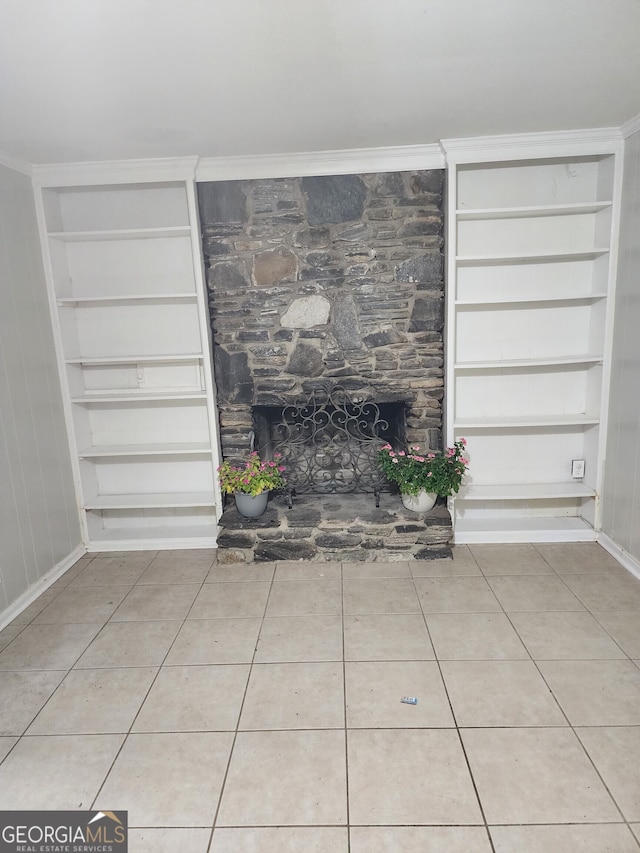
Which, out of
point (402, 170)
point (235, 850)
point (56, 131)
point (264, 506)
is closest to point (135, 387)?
point (264, 506)

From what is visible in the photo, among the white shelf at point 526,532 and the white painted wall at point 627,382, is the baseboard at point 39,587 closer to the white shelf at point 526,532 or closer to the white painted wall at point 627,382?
the white shelf at point 526,532

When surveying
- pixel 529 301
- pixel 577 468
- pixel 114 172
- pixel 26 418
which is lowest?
pixel 577 468

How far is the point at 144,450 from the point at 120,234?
1337 millimetres

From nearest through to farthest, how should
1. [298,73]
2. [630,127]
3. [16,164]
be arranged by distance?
1. [298,73]
2. [630,127]
3. [16,164]

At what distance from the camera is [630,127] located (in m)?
2.70

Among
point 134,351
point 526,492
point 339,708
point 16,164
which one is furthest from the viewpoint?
point 134,351

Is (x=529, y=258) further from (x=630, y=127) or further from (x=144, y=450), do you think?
(x=144, y=450)

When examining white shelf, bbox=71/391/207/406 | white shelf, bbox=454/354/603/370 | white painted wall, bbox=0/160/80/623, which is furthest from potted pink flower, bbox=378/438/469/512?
white painted wall, bbox=0/160/80/623

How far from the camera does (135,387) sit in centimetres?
342

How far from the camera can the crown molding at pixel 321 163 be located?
2938 mm

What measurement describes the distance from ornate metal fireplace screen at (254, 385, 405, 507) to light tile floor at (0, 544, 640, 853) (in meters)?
0.69

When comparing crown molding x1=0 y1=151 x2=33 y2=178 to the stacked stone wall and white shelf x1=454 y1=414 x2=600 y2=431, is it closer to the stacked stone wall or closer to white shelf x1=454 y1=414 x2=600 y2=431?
the stacked stone wall

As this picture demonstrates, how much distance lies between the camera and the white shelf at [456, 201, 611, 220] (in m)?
2.88

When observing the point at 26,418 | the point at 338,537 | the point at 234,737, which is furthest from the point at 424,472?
the point at 26,418
